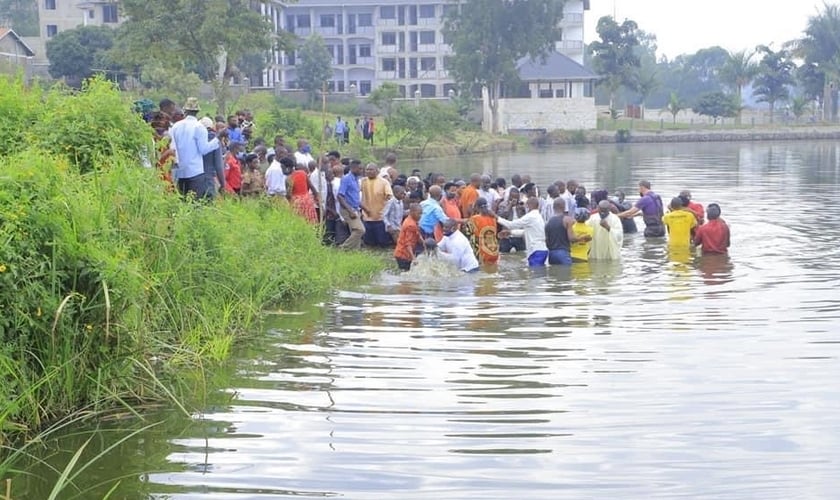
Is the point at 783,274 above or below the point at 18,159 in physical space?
below

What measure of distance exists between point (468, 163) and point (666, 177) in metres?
11.8

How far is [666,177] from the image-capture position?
1686 inches

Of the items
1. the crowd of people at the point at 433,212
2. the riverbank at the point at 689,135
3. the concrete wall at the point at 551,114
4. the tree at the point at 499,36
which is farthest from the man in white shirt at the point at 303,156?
the concrete wall at the point at 551,114

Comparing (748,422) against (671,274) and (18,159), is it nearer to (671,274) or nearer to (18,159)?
(18,159)

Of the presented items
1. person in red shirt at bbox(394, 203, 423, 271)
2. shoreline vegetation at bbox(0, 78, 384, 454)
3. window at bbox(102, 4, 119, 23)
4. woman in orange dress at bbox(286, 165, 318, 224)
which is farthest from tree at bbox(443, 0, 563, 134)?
shoreline vegetation at bbox(0, 78, 384, 454)

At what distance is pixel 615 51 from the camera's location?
81688 millimetres

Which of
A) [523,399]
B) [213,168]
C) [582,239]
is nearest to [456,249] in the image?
[582,239]

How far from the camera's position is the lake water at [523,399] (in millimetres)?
7539

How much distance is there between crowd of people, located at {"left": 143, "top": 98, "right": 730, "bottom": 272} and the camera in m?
17.6

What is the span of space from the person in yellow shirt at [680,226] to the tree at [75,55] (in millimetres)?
41457

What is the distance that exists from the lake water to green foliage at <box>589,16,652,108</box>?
216 feet

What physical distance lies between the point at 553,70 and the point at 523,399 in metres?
75.1

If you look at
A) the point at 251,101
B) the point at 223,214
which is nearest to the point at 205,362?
the point at 223,214

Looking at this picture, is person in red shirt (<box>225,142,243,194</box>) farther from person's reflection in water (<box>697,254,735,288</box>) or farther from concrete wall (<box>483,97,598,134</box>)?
concrete wall (<box>483,97,598,134</box>)
